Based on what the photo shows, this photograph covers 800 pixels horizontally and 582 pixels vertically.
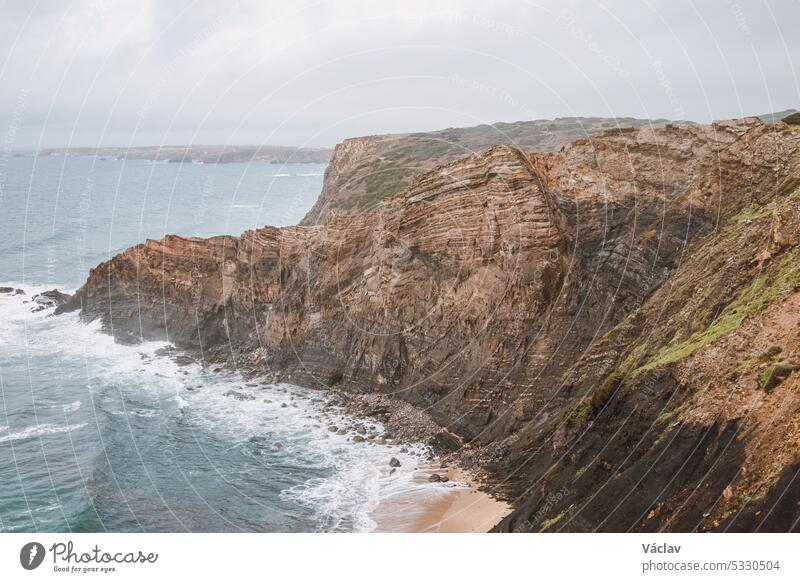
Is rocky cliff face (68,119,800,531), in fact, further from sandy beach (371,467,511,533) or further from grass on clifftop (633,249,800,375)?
sandy beach (371,467,511,533)

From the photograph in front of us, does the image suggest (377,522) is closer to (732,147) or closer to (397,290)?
(397,290)

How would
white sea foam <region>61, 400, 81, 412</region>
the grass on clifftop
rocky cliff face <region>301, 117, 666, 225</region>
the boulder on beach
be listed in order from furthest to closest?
rocky cliff face <region>301, 117, 666, 225</region> → the boulder on beach → white sea foam <region>61, 400, 81, 412</region> → the grass on clifftop

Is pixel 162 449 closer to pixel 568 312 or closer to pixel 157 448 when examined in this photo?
pixel 157 448

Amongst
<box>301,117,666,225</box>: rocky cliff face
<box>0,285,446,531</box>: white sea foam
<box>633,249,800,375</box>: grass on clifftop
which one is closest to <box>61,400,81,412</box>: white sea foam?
<box>0,285,446,531</box>: white sea foam

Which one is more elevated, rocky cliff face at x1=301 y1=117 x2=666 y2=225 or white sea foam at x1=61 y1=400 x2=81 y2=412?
rocky cliff face at x1=301 y1=117 x2=666 y2=225

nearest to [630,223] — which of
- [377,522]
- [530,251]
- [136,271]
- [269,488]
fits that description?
[530,251]

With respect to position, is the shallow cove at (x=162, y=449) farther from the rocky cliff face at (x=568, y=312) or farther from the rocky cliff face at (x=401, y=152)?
the rocky cliff face at (x=401, y=152)
